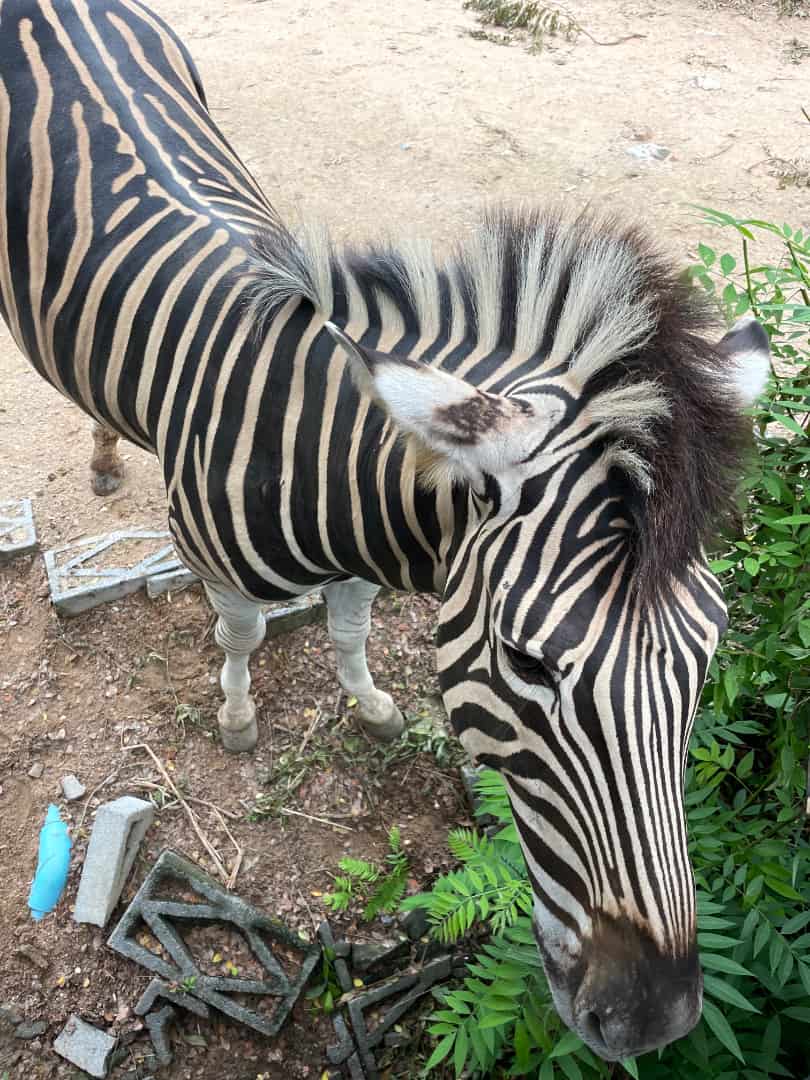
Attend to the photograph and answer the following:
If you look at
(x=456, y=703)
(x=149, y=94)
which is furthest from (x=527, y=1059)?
(x=149, y=94)

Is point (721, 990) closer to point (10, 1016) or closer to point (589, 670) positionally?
point (589, 670)

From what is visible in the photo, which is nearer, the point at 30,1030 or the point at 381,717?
the point at 30,1030

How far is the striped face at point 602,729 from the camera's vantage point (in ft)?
5.43

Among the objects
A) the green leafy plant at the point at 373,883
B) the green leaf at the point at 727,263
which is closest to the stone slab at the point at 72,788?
the green leafy plant at the point at 373,883

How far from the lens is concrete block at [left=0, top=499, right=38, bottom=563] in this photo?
470 centimetres

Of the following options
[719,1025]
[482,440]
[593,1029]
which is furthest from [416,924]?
[482,440]

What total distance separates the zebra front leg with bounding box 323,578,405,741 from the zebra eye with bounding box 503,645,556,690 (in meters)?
1.87

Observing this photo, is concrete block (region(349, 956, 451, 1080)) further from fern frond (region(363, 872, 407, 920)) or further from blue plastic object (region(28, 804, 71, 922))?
blue plastic object (region(28, 804, 71, 922))

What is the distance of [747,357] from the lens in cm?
Answer: 202

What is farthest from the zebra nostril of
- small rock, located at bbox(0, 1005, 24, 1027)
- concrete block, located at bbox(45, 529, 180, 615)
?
concrete block, located at bbox(45, 529, 180, 615)

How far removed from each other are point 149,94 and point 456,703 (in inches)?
120

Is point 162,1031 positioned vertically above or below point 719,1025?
below

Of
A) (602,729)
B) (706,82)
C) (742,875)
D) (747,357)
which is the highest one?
(706,82)

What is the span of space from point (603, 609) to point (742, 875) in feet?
4.04
